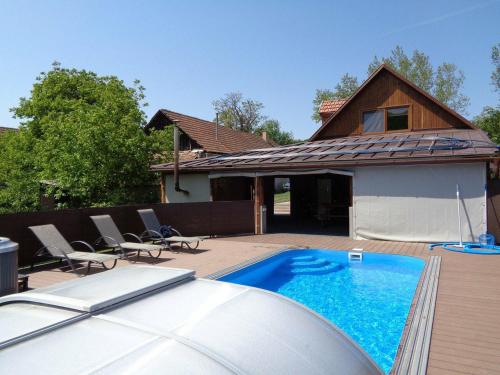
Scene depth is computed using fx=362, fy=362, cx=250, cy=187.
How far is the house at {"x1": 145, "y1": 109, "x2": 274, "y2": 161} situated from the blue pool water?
52.9ft

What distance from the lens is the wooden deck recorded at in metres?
4.26

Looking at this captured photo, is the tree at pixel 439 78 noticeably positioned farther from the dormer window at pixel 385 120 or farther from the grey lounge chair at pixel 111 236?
the grey lounge chair at pixel 111 236

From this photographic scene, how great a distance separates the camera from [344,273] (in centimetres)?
1000

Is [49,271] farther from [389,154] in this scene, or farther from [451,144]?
[451,144]

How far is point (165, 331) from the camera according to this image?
167 centimetres

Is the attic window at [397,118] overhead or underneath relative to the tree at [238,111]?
underneath

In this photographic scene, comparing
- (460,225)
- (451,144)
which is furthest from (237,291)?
(451,144)

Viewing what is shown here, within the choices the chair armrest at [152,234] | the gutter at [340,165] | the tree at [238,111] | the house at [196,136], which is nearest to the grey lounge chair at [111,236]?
the chair armrest at [152,234]

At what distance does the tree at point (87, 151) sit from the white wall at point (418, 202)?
10.1 m

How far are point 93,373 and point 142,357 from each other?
184 millimetres

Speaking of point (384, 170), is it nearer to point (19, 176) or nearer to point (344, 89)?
point (19, 176)

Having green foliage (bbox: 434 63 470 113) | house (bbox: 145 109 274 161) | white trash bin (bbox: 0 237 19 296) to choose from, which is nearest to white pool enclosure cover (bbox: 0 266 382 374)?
white trash bin (bbox: 0 237 19 296)

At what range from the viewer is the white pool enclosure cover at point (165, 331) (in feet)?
4.76

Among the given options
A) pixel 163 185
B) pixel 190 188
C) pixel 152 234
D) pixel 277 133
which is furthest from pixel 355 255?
pixel 277 133
